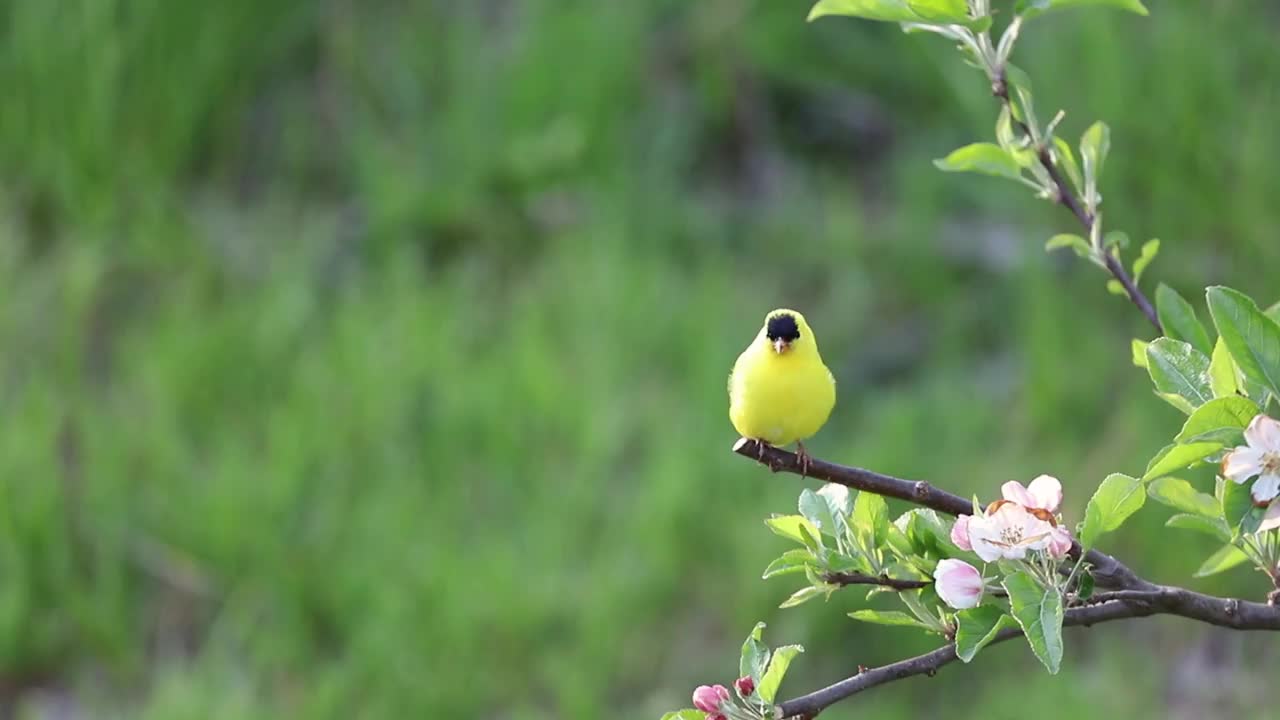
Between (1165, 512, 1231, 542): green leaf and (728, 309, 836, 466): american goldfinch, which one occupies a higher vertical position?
(728, 309, 836, 466): american goldfinch

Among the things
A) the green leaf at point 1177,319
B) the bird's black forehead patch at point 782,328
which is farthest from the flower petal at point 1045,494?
the bird's black forehead patch at point 782,328

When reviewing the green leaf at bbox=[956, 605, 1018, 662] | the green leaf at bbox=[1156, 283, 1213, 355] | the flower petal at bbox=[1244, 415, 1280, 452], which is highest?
the green leaf at bbox=[1156, 283, 1213, 355]

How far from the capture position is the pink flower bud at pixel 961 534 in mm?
959

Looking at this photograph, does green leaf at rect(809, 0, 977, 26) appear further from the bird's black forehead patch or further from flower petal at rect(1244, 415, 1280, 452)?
the bird's black forehead patch

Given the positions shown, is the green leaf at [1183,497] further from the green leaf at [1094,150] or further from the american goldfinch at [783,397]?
the american goldfinch at [783,397]

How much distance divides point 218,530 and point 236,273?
89 centimetres

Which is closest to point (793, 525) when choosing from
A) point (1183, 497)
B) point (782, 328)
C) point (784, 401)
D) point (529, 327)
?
point (1183, 497)

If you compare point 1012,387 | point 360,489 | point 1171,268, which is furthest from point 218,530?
point 1171,268

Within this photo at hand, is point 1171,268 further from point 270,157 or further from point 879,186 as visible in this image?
point 270,157

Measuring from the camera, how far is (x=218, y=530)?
3178 mm

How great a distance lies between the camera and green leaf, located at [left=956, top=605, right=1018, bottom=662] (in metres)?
0.92

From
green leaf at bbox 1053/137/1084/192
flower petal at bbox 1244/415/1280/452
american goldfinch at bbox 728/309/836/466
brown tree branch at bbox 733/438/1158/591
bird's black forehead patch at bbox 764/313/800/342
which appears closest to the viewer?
flower petal at bbox 1244/415/1280/452

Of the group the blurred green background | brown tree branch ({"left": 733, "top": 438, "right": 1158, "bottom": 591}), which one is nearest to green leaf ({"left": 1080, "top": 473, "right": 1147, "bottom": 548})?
brown tree branch ({"left": 733, "top": 438, "right": 1158, "bottom": 591})

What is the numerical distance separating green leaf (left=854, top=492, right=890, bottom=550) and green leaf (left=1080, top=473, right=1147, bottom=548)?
14 centimetres
